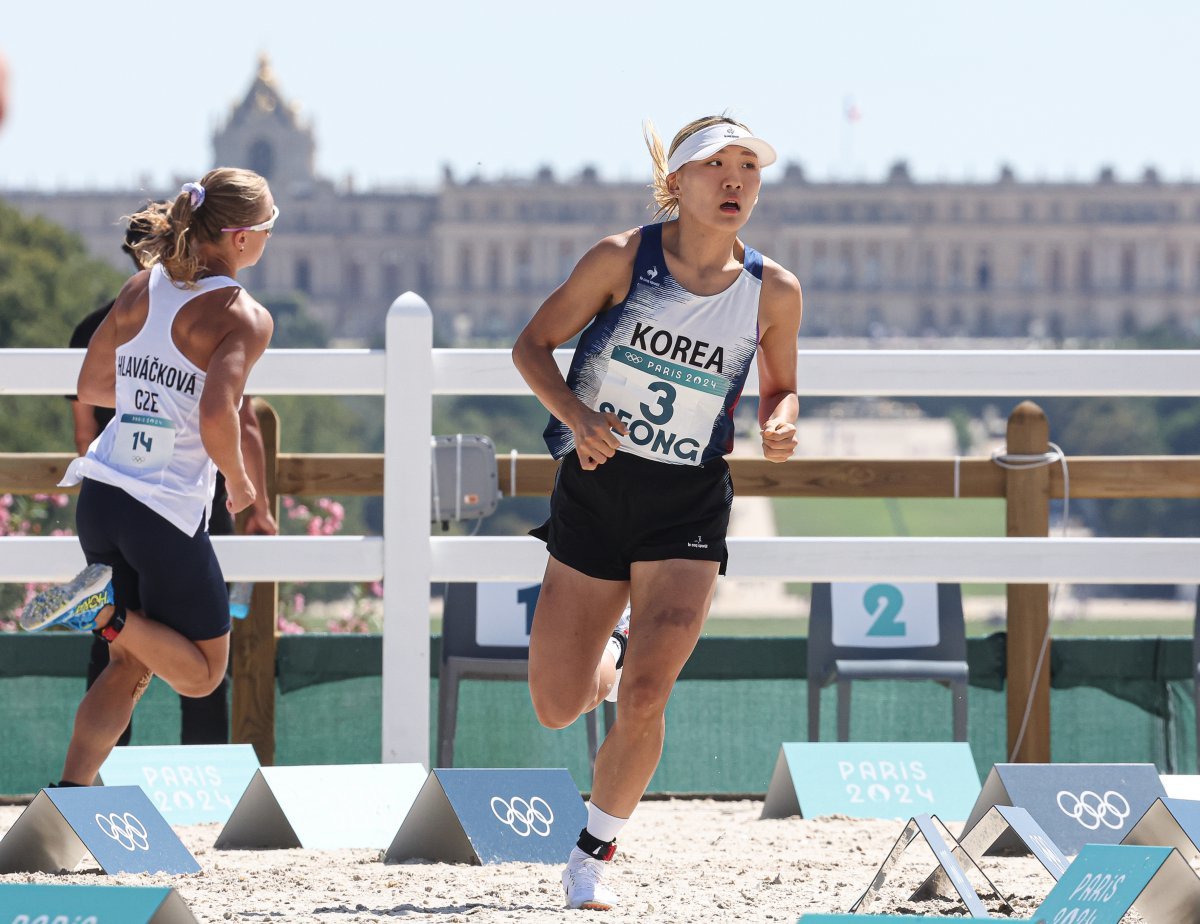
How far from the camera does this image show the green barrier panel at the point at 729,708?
562cm

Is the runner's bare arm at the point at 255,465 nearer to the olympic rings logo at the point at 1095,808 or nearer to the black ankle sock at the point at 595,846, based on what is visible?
the black ankle sock at the point at 595,846

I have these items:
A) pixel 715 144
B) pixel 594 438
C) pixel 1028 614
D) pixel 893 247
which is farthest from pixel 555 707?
pixel 893 247

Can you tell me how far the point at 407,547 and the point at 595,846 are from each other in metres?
1.61

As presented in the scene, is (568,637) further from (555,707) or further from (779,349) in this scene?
(779,349)

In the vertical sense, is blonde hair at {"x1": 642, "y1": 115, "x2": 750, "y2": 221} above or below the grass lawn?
above

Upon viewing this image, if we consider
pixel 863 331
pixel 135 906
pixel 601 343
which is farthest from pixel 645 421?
pixel 863 331

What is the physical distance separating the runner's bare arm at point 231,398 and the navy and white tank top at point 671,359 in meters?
0.71

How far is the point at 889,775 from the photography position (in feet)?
16.2

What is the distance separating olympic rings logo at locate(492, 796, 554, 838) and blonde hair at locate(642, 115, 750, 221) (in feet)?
3.98

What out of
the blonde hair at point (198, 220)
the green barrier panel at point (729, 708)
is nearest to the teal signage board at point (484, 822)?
the blonde hair at point (198, 220)

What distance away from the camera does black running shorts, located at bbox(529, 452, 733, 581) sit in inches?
148

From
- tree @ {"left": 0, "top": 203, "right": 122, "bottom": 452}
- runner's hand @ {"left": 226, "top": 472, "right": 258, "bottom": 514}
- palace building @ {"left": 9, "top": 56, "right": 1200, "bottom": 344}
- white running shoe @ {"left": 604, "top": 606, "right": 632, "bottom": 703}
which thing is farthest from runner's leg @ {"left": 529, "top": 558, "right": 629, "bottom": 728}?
palace building @ {"left": 9, "top": 56, "right": 1200, "bottom": 344}

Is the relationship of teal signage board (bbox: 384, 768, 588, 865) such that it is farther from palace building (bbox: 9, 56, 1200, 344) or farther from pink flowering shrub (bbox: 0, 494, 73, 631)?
palace building (bbox: 9, 56, 1200, 344)

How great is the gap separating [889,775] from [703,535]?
4.69ft
